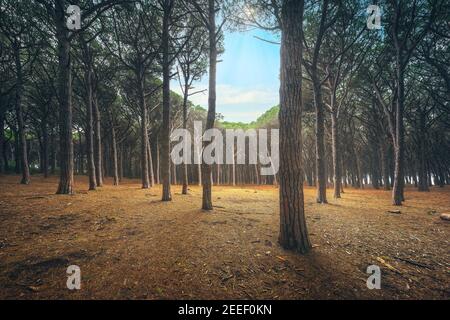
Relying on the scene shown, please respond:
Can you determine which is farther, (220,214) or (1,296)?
(220,214)

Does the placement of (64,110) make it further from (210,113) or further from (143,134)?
(210,113)

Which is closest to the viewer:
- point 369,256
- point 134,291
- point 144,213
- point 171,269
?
point 134,291

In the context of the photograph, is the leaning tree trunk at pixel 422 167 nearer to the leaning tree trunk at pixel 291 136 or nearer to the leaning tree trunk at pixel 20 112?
the leaning tree trunk at pixel 291 136

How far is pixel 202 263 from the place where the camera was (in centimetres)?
407

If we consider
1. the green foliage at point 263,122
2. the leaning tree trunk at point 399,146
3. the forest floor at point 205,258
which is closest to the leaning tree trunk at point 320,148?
the leaning tree trunk at point 399,146

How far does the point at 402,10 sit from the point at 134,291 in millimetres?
18267

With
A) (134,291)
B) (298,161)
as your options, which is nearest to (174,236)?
(134,291)

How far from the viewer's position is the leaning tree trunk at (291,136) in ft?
15.4

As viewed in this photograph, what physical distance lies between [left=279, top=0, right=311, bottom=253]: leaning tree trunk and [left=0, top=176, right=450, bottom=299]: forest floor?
51cm

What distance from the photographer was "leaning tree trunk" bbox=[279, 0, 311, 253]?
4.68 metres

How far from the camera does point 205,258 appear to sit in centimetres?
426

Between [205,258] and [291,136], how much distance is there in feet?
10.8

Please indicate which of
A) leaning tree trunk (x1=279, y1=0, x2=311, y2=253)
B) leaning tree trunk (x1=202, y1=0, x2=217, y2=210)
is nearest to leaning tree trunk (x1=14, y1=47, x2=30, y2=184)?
leaning tree trunk (x1=202, y1=0, x2=217, y2=210)
